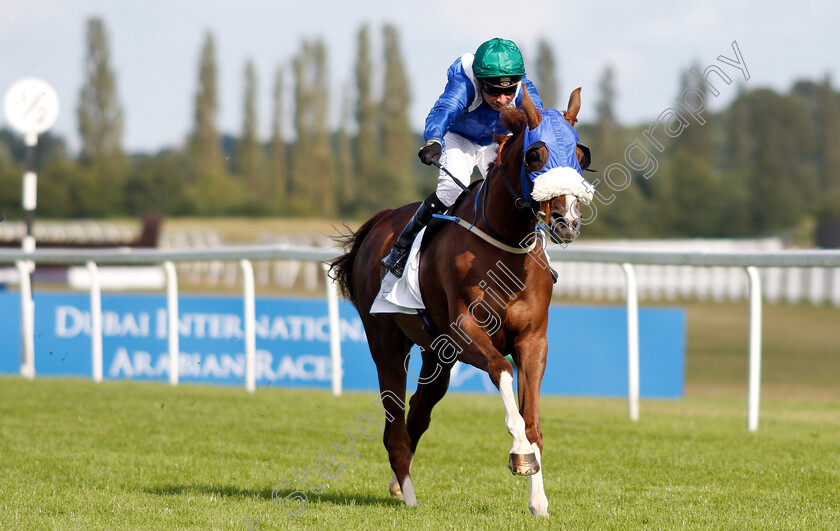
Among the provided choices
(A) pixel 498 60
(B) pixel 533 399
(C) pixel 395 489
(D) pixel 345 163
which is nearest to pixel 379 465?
→ (C) pixel 395 489

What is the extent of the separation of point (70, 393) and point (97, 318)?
1.29m

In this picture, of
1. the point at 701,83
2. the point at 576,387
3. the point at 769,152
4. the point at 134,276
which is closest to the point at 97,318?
the point at 576,387

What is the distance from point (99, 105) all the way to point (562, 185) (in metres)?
50.2

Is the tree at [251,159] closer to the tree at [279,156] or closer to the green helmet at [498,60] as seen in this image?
the tree at [279,156]

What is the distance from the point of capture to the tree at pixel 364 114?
53.9 m

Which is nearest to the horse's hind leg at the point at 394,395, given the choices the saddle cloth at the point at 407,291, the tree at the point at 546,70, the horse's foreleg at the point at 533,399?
Answer: the saddle cloth at the point at 407,291

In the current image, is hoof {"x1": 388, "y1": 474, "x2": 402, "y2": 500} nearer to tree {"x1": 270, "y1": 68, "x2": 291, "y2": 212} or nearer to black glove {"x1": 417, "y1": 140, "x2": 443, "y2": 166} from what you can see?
black glove {"x1": 417, "y1": 140, "x2": 443, "y2": 166}

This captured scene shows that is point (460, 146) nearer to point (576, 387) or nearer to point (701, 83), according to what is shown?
point (701, 83)

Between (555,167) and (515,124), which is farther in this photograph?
(515,124)

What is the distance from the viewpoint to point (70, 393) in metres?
8.46

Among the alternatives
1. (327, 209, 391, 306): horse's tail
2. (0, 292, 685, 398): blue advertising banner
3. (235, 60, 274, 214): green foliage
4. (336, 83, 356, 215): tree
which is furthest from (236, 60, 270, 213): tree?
(327, 209, 391, 306): horse's tail

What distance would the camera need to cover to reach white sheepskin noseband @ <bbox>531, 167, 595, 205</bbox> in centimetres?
373

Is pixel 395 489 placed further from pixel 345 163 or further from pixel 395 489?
pixel 345 163

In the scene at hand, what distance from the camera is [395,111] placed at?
5375 cm
